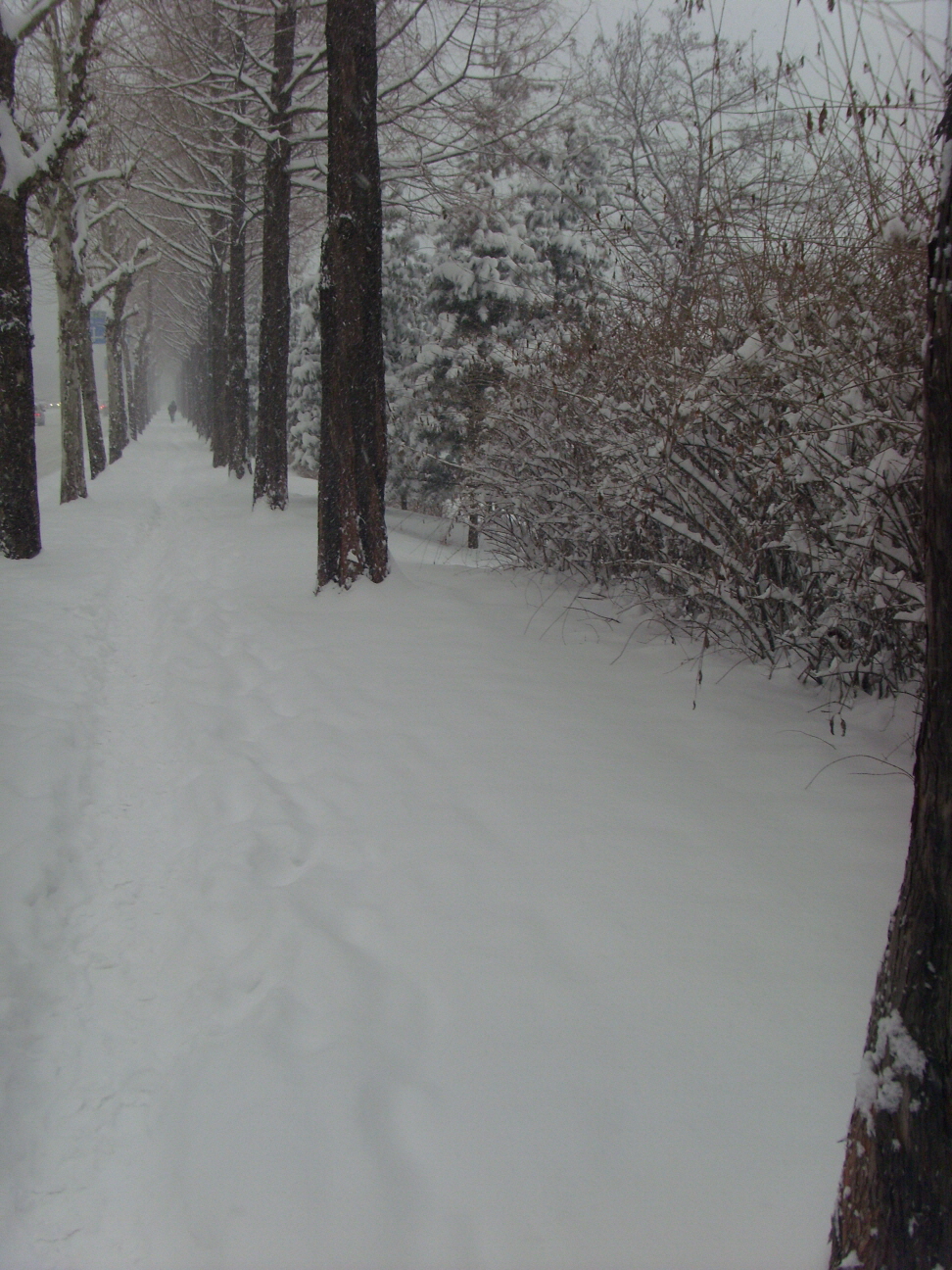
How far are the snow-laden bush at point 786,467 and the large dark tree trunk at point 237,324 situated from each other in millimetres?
13087

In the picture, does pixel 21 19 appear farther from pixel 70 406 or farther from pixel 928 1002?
pixel 928 1002

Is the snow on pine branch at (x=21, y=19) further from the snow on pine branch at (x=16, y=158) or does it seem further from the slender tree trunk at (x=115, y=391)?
the slender tree trunk at (x=115, y=391)

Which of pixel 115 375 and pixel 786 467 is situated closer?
pixel 786 467

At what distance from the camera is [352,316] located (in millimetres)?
7129

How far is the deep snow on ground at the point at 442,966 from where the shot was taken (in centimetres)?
192

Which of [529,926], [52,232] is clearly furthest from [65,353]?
[529,926]

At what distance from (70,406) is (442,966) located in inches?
550

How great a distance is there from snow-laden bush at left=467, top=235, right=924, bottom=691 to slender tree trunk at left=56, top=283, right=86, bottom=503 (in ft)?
35.4

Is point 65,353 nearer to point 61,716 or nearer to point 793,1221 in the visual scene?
point 61,716

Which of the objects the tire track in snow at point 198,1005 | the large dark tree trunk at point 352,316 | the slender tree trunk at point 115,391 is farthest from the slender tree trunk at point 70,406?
the tire track in snow at point 198,1005

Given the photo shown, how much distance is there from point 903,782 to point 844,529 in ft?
3.70

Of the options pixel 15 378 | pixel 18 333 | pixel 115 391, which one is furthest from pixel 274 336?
pixel 115 391

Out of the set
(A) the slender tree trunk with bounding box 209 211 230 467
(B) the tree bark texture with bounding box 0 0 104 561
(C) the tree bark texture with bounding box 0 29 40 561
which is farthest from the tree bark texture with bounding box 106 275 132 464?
(C) the tree bark texture with bounding box 0 29 40 561

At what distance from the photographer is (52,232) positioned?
14953 millimetres
